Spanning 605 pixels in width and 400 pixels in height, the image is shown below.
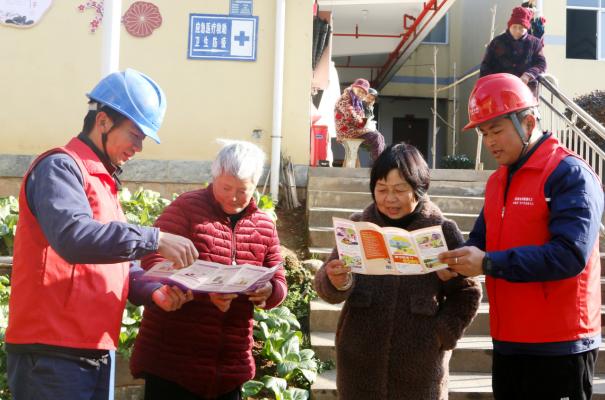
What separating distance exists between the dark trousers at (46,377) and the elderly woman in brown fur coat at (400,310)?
1099 mm

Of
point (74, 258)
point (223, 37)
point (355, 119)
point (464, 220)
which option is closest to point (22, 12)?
point (223, 37)

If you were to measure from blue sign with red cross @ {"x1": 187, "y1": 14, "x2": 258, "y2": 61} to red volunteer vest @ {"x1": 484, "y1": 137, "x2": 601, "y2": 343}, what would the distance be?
568cm

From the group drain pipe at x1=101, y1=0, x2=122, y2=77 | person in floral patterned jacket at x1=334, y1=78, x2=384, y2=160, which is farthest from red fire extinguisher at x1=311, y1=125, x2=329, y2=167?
drain pipe at x1=101, y1=0, x2=122, y2=77

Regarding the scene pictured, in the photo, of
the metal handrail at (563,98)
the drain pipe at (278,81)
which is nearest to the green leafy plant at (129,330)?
the drain pipe at (278,81)

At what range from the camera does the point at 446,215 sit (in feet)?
22.3

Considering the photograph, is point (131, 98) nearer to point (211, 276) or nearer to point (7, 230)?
point (211, 276)

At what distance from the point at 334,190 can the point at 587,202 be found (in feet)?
16.7

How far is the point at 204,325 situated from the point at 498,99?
1.57 m

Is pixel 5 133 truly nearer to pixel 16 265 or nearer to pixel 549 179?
pixel 16 265

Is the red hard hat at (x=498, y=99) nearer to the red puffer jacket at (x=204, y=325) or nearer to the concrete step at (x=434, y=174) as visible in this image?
the red puffer jacket at (x=204, y=325)

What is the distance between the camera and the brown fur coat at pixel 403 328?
2748 mm

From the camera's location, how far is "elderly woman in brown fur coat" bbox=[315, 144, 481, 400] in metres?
2.75

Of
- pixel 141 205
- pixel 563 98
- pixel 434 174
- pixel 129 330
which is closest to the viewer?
pixel 129 330

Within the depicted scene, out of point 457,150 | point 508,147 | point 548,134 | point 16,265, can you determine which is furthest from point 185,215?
point 457,150
